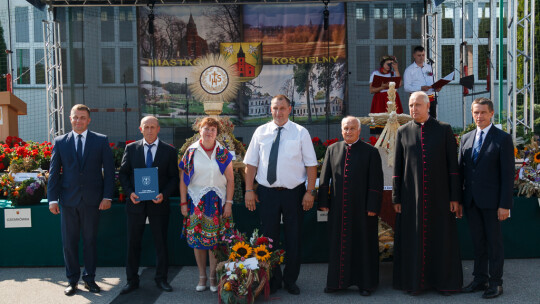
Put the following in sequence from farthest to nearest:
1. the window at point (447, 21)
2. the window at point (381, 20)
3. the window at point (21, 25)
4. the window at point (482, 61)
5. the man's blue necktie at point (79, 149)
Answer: the window at point (21, 25) → the window at point (447, 21) → the window at point (482, 61) → the window at point (381, 20) → the man's blue necktie at point (79, 149)

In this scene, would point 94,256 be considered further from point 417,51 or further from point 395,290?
point 417,51

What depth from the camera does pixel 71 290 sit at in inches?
190

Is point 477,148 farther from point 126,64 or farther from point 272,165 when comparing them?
point 126,64

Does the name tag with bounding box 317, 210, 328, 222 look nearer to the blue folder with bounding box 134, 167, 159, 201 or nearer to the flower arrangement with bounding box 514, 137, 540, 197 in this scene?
the blue folder with bounding box 134, 167, 159, 201

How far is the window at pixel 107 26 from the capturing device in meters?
13.1

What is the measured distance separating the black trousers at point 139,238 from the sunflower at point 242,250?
0.78 meters

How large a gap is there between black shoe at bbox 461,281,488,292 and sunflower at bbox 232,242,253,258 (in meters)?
1.96

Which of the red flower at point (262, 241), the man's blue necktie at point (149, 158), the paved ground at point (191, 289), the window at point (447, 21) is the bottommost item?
the paved ground at point (191, 289)

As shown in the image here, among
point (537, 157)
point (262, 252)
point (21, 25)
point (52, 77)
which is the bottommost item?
point (262, 252)

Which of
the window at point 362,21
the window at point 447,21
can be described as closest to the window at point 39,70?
the window at point 362,21

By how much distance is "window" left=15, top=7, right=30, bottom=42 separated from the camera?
653 inches

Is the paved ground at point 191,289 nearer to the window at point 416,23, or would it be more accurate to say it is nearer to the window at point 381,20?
the window at point 416,23

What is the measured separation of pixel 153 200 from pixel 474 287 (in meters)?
3.03

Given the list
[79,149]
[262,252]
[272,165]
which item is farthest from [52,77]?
[262,252]
